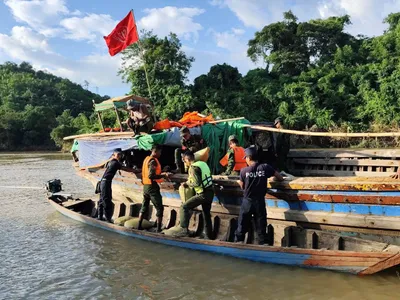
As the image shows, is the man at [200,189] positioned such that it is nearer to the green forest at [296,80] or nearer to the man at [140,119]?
the man at [140,119]

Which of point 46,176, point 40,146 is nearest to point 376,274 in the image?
point 46,176

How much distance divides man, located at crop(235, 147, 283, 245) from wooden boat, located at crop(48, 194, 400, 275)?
0.34 m

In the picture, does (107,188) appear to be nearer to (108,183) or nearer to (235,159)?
(108,183)

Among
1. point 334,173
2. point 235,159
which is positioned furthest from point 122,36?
point 334,173

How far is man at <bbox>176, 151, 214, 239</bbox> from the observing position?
7234 mm

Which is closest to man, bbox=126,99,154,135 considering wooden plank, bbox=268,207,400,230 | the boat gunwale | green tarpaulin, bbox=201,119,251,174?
green tarpaulin, bbox=201,119,251,174

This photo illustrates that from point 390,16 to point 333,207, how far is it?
39893 millimetres

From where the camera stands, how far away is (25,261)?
304 inches

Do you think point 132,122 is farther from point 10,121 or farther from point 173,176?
point 10,121

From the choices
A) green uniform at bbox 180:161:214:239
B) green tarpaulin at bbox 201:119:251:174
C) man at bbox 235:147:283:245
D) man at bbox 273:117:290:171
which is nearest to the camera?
man at bbox 235:147:283:245

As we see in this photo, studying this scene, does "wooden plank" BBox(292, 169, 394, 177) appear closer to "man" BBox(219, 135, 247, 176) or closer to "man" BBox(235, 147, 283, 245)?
"man" BBox(219, 135, 247, 176)

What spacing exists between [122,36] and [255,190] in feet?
22.8

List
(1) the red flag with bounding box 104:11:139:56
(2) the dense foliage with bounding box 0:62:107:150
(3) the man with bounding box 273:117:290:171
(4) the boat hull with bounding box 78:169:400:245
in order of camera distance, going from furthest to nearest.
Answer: (2) the dense foliage with bounding box 0:62:107:150, (1) the red flag with bounding box 104:11:139:56, (3) the man with bounding box 273:117:290:171, (4) the boat hull with bounding box 78:169:400:245

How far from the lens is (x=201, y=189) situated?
7.31 meters
